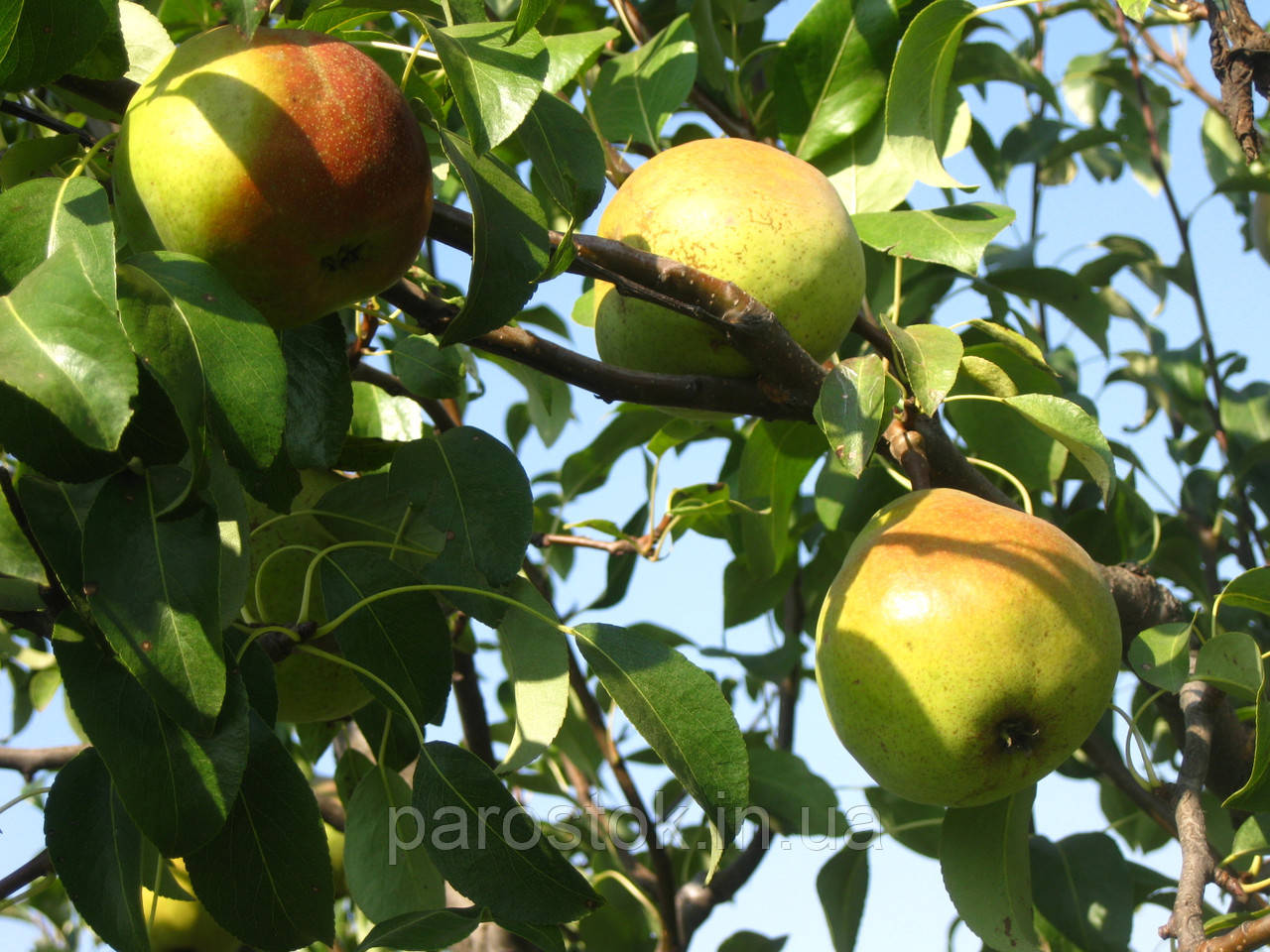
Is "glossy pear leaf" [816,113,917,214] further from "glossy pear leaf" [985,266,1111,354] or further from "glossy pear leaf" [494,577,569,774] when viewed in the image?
"glossy pear leaf" [494,577,569,774]

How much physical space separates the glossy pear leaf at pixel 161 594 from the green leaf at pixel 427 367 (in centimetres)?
78

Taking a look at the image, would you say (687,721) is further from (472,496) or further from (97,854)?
(97,854)

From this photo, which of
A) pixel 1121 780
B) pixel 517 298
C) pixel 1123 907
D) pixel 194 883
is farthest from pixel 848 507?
pixel 194 883

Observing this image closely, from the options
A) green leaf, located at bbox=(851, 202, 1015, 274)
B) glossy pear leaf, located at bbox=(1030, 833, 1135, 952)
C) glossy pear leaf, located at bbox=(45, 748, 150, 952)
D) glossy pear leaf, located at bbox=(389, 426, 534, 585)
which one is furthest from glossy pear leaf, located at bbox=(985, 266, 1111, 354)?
glossy pear leaf, located at bbox=(45, 748, 150, 952)

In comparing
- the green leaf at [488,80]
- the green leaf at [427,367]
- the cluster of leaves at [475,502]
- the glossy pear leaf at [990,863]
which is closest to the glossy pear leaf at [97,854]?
the cluster of leaves at [475,502]

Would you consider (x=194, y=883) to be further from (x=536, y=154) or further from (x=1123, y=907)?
(x=1123, y=907)

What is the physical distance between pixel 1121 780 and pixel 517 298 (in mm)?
1332

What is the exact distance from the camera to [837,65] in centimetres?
186

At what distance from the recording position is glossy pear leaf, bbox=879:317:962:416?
1.25 m

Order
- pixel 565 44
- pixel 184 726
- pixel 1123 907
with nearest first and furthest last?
pixel 184 726
pixel 565 44
pixel 1123 907

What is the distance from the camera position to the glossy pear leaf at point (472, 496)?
1.25 meters

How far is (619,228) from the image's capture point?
4.91 ft

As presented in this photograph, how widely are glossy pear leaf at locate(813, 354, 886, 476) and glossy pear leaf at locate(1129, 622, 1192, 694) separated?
1.86ft

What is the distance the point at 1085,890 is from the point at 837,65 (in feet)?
4.35
